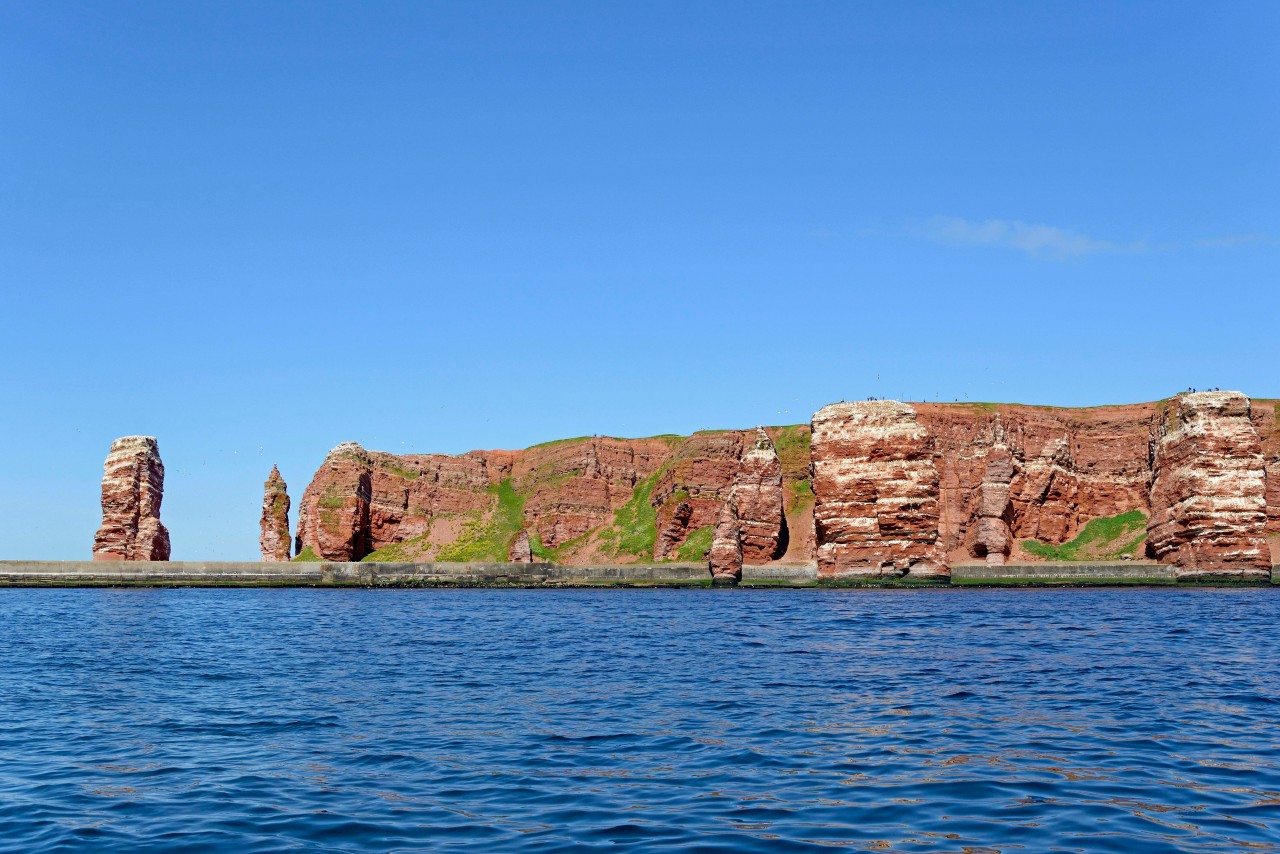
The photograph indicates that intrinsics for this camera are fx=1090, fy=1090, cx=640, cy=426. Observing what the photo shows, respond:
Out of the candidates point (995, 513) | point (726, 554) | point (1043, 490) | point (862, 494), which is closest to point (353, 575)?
point (726, 554)

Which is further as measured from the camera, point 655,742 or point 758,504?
point 758,504

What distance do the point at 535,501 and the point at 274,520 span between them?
31.9 metres

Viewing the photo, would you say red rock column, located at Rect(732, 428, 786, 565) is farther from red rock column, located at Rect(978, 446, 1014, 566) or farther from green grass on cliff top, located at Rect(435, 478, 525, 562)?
green grass on cliff top, located at Rect(435, 478, 525, 562)

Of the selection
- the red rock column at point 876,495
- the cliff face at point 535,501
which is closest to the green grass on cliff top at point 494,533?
the cliff face at point 535,501

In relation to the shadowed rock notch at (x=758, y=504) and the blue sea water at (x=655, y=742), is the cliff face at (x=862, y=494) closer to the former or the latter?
the shadowed rock notch at (x=758, y=504)

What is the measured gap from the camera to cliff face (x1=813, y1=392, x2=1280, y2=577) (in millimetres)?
85250

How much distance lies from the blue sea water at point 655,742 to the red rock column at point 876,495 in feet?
158

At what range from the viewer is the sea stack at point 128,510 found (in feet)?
376

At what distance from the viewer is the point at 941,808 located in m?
13.1

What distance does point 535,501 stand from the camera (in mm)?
138750

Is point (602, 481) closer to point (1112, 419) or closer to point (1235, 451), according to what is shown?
point (1112, 419)

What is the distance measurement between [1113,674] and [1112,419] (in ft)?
322

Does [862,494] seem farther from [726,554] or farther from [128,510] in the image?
[128,510]

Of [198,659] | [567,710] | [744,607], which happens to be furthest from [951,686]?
[744,607]
